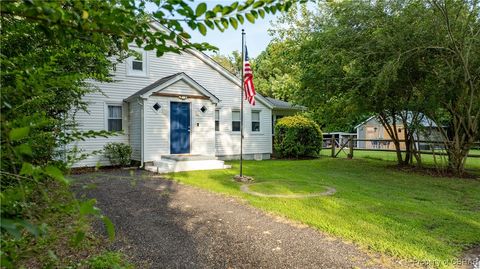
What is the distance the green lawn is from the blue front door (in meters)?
2.65

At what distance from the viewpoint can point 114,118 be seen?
1307 cm

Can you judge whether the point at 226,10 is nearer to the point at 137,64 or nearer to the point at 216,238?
the point at 216,238

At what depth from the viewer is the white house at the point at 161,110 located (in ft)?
40.9

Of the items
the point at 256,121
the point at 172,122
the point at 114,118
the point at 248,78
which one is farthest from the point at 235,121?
the point at 248,78

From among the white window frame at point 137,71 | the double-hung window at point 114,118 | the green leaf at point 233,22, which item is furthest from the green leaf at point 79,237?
the white window frame at point 137,71

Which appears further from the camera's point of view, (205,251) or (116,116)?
(116,116)

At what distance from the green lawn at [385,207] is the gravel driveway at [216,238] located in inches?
17.0

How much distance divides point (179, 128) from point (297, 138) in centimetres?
618

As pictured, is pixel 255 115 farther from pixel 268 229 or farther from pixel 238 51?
pixel 238 51

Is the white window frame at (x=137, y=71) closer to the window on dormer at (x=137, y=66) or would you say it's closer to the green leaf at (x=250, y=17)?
the window on dormer at (x=137, y=66)

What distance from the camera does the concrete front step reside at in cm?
1148

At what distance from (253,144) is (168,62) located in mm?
5636

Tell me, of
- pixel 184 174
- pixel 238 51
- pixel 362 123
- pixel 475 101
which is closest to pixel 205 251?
pixel 184 174

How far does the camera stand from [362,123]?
121 ft
